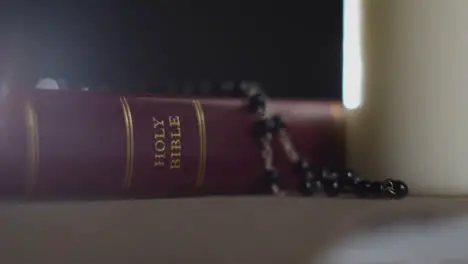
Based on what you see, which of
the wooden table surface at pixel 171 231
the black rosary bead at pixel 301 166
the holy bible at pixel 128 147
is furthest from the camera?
the black rosary bead at pixel 301 166

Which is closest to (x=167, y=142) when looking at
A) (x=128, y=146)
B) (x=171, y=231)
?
(x=128, y=146)

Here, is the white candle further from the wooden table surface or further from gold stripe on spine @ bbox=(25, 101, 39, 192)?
gold stripe on spine @ bbox=(25, 101, 39, 192)

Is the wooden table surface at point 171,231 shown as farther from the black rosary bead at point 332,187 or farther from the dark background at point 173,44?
the dark background at point 173,44

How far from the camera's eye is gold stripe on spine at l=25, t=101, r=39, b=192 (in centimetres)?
37

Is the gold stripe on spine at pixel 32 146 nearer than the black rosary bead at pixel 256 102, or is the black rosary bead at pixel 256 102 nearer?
the gold stripe on spine at pixel 32 146

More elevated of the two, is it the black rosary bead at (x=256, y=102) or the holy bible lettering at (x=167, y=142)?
the black rosary bead at (x=256, y=102)

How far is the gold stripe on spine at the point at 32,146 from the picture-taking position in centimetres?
37

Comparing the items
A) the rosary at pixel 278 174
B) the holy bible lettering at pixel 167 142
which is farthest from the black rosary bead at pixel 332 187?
the holy bible lettering at pixel 167 142

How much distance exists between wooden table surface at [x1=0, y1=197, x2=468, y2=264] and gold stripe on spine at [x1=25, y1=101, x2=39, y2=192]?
2.4 inches

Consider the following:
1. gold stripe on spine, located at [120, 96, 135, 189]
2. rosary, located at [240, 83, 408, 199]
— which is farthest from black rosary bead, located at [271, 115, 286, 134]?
gold stripe on spine, located at [120, 96, 135, 189]

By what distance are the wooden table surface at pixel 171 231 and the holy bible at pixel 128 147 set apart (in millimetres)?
58

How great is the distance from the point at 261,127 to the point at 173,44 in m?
0.19

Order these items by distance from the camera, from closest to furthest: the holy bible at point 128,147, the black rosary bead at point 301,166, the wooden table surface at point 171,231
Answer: the wooden table surface at point 171,231 < the holy bible at point 128,147 < the black rosary bead at point 301,166

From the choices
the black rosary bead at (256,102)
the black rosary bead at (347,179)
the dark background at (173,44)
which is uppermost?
the dark background at (173,44)
